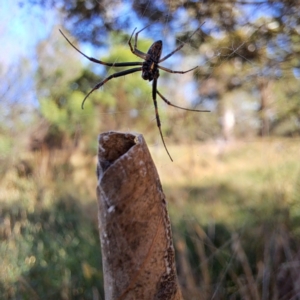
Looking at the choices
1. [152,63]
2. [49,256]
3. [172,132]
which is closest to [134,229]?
[152,63]

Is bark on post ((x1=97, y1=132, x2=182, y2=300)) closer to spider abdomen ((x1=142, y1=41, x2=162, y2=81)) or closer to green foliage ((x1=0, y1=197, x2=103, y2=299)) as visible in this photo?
spider abdomen ((x1=142, y1=41, x2=162, y2=81))

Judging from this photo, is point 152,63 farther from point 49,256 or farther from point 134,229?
point 49,256

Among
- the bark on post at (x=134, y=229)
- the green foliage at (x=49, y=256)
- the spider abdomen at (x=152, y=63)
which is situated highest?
the spider abdomen at (x=152, y=63)

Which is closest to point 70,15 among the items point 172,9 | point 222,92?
point 172,9

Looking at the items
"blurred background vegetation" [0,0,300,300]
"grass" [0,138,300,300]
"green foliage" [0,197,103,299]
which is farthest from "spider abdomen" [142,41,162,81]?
"green foliage" [0,197,103,299]

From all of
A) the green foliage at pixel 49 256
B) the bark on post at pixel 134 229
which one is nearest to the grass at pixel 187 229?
the green foliage at pixel 49 256

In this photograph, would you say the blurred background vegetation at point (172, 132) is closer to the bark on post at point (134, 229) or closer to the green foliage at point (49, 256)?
the green foliage at point (49, 256)
